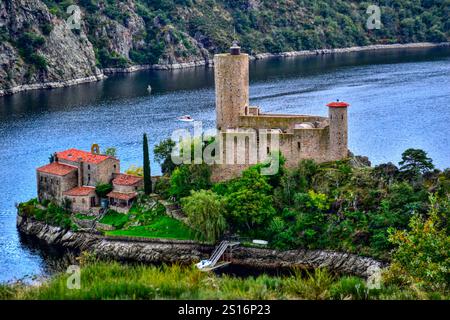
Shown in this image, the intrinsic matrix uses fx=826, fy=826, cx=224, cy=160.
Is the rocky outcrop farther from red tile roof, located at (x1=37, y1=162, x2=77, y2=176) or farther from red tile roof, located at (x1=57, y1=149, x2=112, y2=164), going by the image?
red tile roof, located at (x1=57, y1=149, x2=112, y2=164)

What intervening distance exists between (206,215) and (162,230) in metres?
4.31

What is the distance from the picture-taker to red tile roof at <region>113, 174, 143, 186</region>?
6550cm

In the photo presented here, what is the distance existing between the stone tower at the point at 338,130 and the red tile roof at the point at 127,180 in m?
15.9

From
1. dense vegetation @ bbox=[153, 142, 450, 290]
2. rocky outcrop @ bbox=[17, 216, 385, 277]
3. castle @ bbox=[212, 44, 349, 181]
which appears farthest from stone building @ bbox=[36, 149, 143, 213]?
castle @ bbox=[212, 44, 349, 181]

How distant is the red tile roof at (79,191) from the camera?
2584 inches

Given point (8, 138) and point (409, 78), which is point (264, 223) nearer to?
point (8, 138)

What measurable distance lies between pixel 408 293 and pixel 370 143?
60408 millimetres

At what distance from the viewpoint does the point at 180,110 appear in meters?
117

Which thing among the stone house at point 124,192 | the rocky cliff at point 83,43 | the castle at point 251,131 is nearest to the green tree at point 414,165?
the castle at point 251,131

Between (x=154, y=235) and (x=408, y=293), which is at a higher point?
(x=408, y=293)

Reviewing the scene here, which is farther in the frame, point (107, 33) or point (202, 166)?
point (107, 33)

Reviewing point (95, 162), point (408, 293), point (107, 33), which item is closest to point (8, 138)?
point (95, 162)

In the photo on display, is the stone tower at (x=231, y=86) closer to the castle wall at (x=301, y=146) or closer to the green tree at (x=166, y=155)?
the castle wall at (x=301, y=146)

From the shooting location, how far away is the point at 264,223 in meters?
60.2
